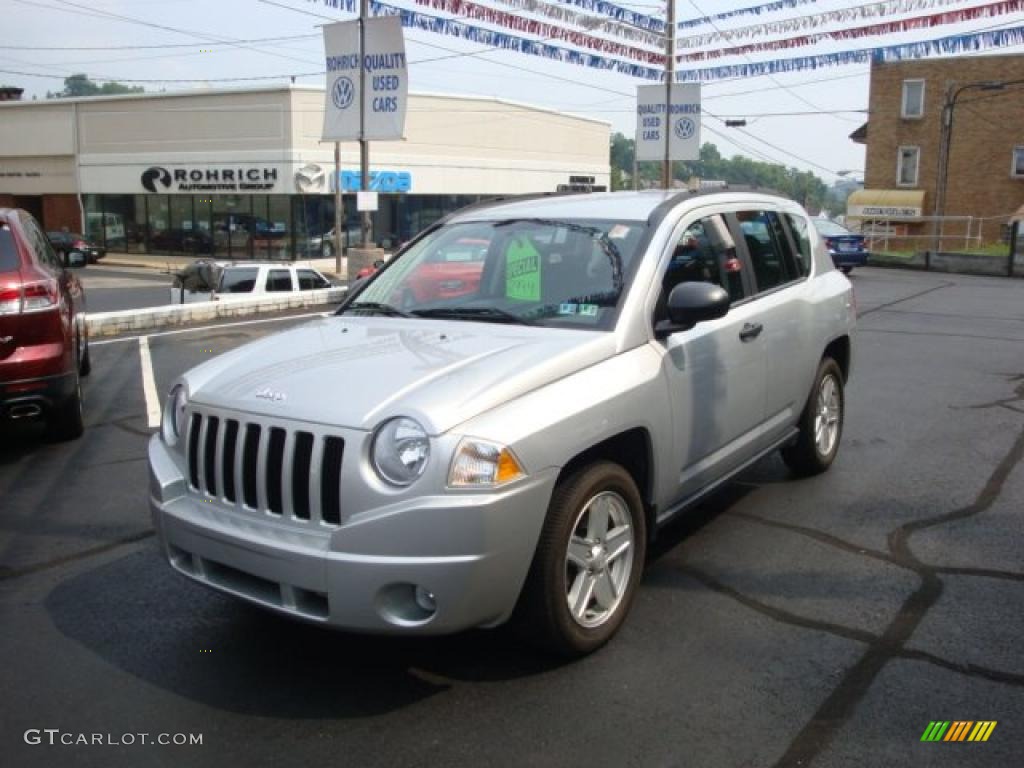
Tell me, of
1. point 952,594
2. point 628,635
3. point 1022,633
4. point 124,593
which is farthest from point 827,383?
point 124,593

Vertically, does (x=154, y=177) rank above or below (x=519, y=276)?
above

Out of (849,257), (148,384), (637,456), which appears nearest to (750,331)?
(637,456)

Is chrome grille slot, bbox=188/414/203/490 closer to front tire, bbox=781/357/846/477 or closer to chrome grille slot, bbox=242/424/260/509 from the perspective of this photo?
Answer: chrome grille slot, bbox=242/424/260/509

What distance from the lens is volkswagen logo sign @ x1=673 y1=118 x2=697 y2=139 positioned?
82.9 feet

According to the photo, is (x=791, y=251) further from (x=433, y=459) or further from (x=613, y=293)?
(x=433, y=459)

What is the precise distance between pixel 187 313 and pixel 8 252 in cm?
723

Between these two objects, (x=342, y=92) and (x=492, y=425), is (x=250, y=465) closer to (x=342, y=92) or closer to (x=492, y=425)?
(x=492, y=425)

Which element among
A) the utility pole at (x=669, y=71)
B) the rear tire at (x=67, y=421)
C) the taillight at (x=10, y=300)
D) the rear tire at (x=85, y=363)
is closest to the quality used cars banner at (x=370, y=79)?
the utility pole at (x=669, y=71)

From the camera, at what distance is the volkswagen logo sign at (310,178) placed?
40562 mm

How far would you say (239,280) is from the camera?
19281 millimetres

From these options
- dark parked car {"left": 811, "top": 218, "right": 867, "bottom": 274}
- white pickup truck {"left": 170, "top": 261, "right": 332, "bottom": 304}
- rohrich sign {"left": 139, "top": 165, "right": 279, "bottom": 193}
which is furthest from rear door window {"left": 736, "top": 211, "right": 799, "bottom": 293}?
rohrich sign {"left": 139, "top": 165, "right": 279, "bottom": 193}

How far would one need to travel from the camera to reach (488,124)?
49.6 metres

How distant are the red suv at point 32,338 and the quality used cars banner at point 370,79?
470 inches

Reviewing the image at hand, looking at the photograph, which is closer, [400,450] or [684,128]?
[400,450]
